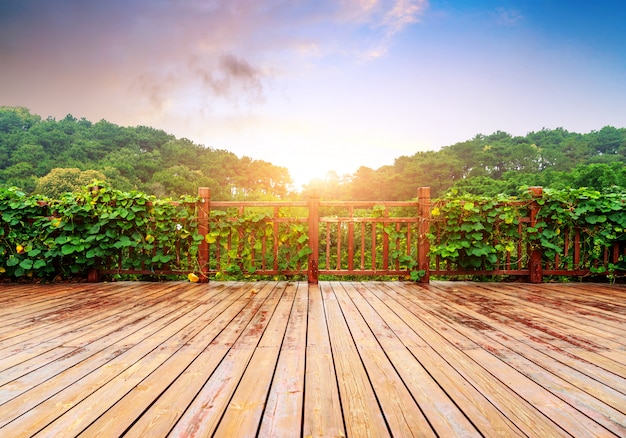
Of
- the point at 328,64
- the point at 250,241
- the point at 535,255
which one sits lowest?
the point at 535,255

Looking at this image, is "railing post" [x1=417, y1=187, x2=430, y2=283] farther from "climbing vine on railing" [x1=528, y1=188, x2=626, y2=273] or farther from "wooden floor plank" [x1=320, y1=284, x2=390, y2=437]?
"wooden floor plank" [x1=320, y1=284, x2=390, y2=437]

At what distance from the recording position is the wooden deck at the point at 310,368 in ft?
3.20

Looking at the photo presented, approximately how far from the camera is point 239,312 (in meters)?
2.43

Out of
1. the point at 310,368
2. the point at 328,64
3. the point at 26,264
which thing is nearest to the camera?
the point at 310,368

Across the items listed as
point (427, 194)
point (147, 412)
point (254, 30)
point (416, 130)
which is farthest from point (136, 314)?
point (416, 130)

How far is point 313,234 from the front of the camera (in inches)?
152

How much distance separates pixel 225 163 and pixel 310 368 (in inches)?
1014

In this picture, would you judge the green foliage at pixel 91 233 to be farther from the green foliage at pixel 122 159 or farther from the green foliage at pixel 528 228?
the green foliage at pixel 122 159

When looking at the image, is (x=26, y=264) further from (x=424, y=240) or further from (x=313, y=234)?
(x=424, y=240)

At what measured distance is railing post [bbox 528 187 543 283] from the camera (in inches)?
152

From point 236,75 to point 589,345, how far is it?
53.7 ft

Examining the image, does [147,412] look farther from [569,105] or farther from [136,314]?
[569,105]

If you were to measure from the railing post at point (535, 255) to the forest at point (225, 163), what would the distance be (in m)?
13.1

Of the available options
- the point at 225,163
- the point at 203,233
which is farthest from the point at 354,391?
the point at 225,163
